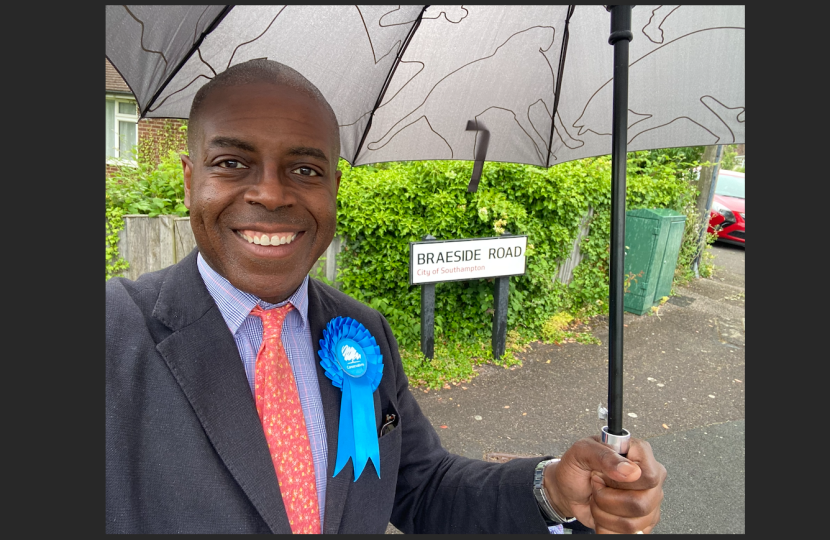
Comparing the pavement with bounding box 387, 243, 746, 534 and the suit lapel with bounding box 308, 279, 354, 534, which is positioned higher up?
the suit lapel with bounding box 308, 279, 354, 534

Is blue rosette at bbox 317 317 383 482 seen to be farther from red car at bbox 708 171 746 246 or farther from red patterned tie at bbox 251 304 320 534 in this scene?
red car at bbox 708 171 746 246

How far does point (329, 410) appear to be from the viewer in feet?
4.57

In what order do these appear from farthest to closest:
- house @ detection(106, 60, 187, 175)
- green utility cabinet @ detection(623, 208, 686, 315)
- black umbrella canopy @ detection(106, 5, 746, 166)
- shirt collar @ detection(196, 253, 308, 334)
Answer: green utility cabinet @ detection(623, 208, 686, 315), house @ detection(106, 60, 187, 175), black umbrella canopy @ detection(106, 5, 746, 166), shirt collar @ detection(196, 253, 308, 334)

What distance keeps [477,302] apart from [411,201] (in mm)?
1505

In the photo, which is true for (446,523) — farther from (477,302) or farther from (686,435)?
(477,302)

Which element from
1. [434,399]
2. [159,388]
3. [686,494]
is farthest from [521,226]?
[159,388]

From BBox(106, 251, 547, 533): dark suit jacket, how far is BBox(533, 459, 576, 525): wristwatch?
0.08 ft

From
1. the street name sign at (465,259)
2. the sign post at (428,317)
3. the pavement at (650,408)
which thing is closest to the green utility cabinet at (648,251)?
the pavement at (650,408)

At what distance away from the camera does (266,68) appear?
4.40ft

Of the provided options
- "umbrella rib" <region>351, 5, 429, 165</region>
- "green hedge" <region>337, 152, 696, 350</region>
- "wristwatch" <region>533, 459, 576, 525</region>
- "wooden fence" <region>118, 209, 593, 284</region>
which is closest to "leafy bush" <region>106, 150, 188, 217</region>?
"wooden fence" <region>118, 209, 593, 284</region>

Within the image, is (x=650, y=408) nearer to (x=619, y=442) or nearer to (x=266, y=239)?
(x=619, y=442)

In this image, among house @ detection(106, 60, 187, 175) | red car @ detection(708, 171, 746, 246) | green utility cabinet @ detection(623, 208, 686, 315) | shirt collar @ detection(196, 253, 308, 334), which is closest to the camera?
shirt collar @ detection(196, 253, 308, 334)

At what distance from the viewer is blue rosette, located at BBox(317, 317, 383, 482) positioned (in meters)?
1.37

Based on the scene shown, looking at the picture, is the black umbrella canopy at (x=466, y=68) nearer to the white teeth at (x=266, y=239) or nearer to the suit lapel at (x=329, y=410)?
the white teeth at (x=266, y=239)
